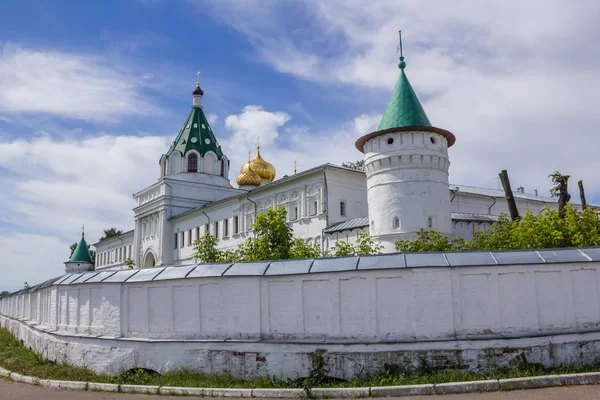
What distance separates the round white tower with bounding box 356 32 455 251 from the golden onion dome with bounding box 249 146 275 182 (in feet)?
86.8

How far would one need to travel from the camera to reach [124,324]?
11.6 m

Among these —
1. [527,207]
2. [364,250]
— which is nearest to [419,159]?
[364,250]

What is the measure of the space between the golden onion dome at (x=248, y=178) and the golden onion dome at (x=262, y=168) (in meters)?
0.35

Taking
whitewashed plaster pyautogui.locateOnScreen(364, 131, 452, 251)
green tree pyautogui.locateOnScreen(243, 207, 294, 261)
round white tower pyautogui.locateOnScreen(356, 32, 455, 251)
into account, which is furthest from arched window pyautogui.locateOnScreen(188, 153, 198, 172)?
whitewashed plaster pyautogui.locateOnScreen(364, 131, 452, 251)

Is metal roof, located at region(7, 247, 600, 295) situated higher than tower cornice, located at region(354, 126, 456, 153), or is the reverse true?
tower cornice, located at region(354, 126, 456, 153)

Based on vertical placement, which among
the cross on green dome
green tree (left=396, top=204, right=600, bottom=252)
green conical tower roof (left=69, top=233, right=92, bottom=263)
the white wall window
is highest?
the cross on green dome

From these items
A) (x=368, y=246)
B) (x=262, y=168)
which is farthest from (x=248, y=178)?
(x=368, y=246)

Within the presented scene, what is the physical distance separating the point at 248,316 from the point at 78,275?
5.64 meters

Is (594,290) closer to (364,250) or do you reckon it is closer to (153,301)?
(153,301)

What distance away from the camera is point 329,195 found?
94.6ft

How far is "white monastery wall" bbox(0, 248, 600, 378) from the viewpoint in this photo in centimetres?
943

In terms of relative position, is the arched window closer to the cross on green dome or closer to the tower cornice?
the cross on green dome

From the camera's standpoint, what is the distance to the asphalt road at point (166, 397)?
25.1ft

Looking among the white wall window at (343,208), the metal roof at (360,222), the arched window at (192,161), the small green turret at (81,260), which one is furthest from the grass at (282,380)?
the small green turret at (81,260)
